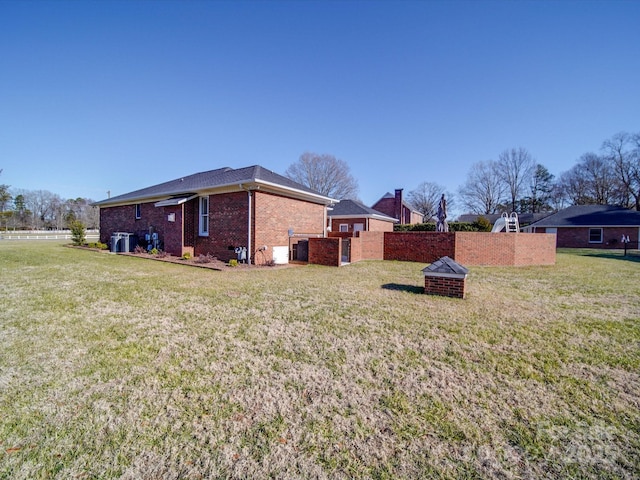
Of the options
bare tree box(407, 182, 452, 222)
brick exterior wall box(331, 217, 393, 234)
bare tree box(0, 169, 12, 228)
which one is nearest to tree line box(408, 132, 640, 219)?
bare tree box(407, 182, 452, 222)

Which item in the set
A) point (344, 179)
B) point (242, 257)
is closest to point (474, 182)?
point (344, 179)

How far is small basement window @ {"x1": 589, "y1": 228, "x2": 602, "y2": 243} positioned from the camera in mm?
26812

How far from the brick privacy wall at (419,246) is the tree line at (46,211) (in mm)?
70949

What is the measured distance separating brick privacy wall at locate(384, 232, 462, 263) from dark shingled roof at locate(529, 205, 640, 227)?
23.9 meters

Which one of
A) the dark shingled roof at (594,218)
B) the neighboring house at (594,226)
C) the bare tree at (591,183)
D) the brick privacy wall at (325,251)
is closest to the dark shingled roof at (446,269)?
the brick privacy wall at (325,251)

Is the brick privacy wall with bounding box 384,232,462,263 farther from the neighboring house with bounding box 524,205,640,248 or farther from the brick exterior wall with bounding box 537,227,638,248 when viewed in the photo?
the brick exterior wall with bounding box 537,227,638,248

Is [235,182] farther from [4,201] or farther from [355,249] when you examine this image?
[4,201]

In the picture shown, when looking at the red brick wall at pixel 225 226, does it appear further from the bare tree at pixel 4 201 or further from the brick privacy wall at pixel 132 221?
the bare tree at pixel 4 201

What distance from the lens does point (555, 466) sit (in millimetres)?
1959

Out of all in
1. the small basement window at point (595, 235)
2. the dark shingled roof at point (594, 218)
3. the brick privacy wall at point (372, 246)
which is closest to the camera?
the brick privacy wall at point (372, 246)

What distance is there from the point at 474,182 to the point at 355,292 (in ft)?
167

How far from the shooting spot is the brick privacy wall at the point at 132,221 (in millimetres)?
15922

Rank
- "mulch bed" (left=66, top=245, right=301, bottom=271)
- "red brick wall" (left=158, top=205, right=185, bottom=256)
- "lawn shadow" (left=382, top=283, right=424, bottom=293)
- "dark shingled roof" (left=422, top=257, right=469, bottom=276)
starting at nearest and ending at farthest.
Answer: "dark shingled roof" (left=422, top=257, right=469, bottom=276) < "lawn shadow" (left=382, top=283, right=424, bottom=293) < "mulch bed" (left=66, top=245, right=301, bottom=271) < "red brick wall" (left=158, top=205, right=185, bottom=256)

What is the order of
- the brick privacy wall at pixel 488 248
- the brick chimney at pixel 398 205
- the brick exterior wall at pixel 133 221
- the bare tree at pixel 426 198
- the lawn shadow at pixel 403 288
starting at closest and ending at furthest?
the lawn shadow at pixel 403 288, the brick privacy wall at pixel 488 248, the brick exterior wall at pixel 133 221, the brick chimney at pixel 398 205, the bare tree at pixel 426 198
